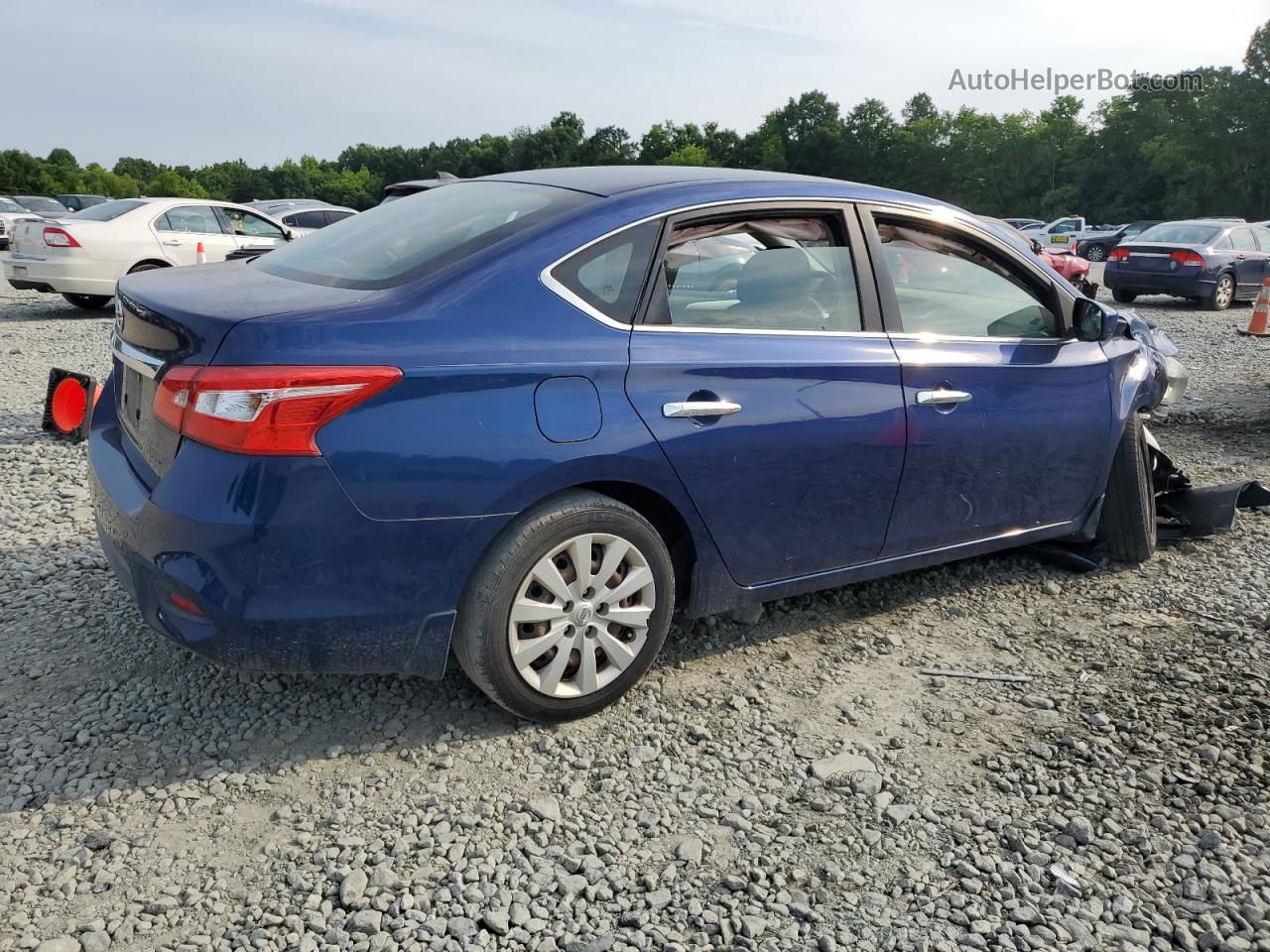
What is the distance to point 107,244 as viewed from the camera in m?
13.2

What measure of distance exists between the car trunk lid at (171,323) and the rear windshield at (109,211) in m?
11.3

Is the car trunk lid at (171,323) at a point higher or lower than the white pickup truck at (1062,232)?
lower

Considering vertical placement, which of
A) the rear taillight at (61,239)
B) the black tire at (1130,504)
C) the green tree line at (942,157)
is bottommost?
the black tire at (1130,504)

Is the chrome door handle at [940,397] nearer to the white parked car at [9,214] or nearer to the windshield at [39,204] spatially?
the white parked car at [9,214]

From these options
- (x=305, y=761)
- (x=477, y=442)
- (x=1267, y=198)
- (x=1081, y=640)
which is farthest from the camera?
(x=1267, y=198)

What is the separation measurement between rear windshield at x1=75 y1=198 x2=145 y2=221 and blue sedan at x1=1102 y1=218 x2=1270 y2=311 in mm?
14746

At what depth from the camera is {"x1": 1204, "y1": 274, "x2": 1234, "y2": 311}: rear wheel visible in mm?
17578

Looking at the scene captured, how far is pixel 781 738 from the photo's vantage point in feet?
11.2

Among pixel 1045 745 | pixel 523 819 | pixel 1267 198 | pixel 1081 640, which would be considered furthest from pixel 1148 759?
pixel 1267 198

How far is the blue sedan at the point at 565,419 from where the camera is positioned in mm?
2846

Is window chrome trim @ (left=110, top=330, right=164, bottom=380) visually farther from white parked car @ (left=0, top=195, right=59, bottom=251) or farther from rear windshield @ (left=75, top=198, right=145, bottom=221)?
white parked car @ (left=0, top=195, right=59, bottom=251)

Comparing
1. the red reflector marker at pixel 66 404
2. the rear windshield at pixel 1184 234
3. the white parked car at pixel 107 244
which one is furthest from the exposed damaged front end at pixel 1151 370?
the rear windshield at pixel 1184 234

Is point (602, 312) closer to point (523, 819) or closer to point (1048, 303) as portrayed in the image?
point (523, 819)

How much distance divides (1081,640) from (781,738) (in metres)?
1.51
